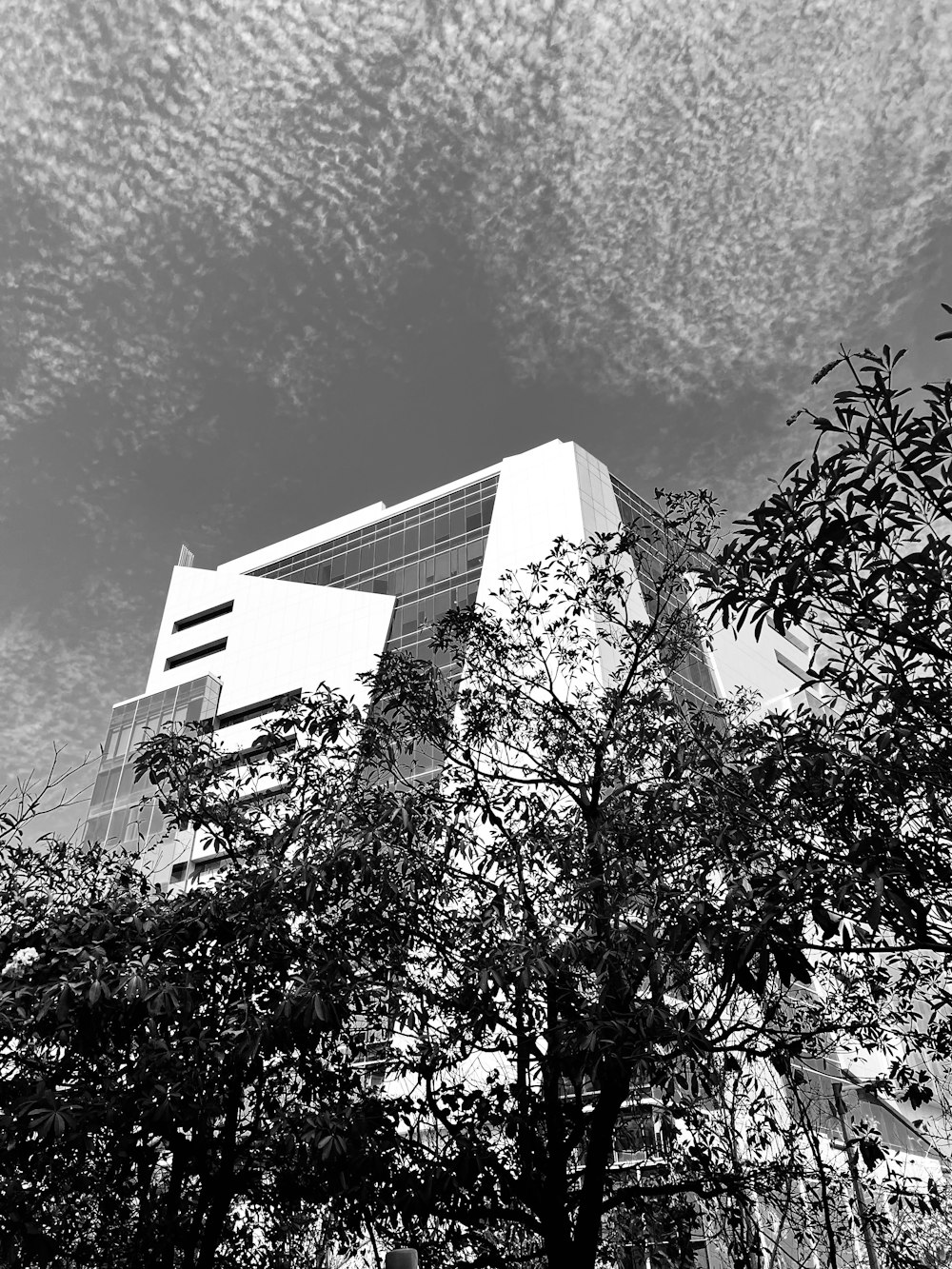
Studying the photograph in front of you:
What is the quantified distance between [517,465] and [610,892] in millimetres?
32901

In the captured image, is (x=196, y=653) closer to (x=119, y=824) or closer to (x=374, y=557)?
(x=119, y=824)

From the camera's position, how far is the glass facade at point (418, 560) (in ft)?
124

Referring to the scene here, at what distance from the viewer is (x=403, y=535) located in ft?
136

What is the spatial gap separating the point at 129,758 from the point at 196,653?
30.4ft

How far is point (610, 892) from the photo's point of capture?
23.7ft

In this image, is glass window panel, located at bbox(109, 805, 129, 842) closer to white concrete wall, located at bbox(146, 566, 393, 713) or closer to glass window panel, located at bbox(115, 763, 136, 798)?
glass window panel, located at bbox(115, 763, 136, 798)

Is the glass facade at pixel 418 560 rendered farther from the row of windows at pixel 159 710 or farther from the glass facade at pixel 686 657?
the row of windows at pixel 159 710

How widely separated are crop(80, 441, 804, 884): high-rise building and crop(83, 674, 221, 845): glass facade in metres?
0.08

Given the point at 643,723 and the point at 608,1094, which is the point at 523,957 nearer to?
the point at 608,1094

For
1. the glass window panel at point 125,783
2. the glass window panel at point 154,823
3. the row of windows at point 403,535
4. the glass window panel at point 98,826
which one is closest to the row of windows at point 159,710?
the glass window panel at point 125,783

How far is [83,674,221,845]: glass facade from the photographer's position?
134ft

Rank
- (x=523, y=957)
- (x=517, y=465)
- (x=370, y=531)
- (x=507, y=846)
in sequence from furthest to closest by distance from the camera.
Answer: (x=370, y=531) < (x=517, y=465) < (x=507, y=846) < (x=523, y=957)

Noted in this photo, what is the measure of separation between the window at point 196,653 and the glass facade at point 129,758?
2.55 m

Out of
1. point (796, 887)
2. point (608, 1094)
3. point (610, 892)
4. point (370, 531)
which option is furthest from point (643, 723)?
point (370, 531)
